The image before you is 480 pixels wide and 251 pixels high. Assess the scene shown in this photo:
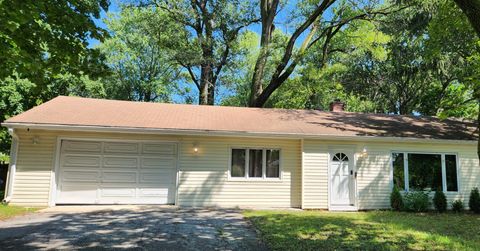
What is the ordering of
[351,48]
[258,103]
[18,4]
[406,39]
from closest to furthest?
[18,4] < [258,103] < [406,39] < [351,48]

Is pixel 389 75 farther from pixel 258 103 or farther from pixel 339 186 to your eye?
pixel 339 186

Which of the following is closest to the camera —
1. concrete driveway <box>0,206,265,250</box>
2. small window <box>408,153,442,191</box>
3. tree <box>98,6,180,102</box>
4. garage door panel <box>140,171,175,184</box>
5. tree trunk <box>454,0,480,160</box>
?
tree trunk <box>454,0,480,160</box>

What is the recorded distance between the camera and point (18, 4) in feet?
17.0

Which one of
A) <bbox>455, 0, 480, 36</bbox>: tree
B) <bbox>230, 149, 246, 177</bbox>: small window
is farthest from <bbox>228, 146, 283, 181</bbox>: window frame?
<bbox>455, 0, 480, 36</bbox>: tree

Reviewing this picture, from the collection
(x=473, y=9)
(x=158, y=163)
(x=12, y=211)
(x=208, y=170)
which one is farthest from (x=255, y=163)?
(x=473, y=9)

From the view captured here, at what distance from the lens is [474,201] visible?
11820mm

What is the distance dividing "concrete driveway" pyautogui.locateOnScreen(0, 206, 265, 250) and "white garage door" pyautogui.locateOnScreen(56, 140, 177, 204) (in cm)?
100

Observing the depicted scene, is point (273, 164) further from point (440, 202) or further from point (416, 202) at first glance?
point (440, 202)

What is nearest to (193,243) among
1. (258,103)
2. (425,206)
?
(425,206)

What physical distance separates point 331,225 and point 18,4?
7285 mm

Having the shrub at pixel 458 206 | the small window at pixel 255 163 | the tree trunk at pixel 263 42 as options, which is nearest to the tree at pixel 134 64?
the tree trunk at pixel 263 42

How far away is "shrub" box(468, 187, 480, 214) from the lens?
1174 centimetres

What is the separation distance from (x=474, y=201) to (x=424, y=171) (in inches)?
69.8

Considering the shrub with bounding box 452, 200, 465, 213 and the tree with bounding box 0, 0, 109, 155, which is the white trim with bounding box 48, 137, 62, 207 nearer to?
the tree with bounding box 0, 0, 109, 155
